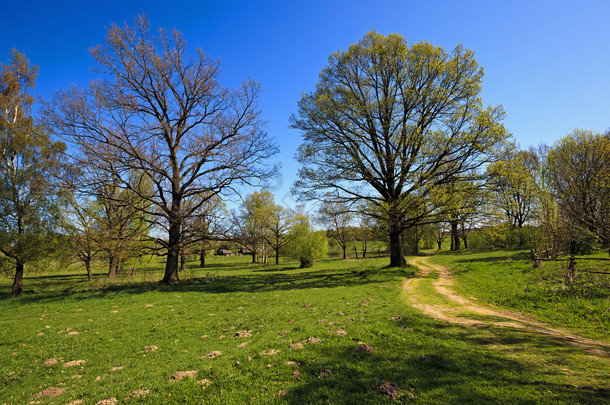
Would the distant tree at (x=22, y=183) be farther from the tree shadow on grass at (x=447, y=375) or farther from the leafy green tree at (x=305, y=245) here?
the leafy green tree at (x=305, y=245)

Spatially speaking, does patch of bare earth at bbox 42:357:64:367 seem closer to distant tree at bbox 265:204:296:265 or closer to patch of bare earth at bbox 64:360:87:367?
patch of bare earth at bbox 64:360:87:367

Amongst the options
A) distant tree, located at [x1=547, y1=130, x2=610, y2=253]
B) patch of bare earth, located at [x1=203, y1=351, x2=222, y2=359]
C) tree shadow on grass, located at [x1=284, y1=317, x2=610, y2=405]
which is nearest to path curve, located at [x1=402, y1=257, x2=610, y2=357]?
tree shadow on grass, located at [x1=284, y1=317, x2=610, y2=405]

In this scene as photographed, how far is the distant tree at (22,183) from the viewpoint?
17094 mm

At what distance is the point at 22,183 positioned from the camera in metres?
17.7

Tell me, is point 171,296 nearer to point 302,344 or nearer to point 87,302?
point 87,302

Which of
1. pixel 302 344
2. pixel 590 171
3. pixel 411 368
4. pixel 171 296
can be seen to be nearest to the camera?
pixel 411 368

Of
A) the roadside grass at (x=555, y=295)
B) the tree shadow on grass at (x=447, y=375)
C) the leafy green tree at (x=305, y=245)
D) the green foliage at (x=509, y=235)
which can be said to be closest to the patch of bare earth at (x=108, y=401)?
the tree shadow on grass at (x=447, y=375)

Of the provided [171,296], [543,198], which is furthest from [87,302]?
[543,198]

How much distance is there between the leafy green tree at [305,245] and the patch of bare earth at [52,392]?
3138 cm

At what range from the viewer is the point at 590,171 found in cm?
959

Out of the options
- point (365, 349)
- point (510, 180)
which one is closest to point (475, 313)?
point (365, 349)

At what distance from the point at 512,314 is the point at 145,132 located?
22605mm

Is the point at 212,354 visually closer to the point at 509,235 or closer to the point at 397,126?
the point at 397,126

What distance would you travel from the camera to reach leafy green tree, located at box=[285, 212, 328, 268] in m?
36.1
